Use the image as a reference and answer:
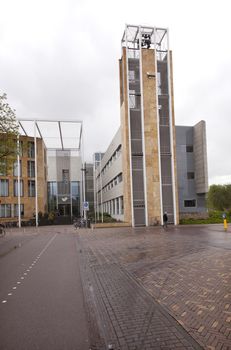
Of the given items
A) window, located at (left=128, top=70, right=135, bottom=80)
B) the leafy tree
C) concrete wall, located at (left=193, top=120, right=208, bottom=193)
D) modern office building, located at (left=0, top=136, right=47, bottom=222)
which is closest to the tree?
window, located at (left=128, top=70, right=135, bottom=80)

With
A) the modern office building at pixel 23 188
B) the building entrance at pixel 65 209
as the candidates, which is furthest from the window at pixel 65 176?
the modern office building at pixel 23 188

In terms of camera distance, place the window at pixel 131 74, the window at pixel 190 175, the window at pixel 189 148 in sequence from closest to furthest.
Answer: the window at pixel 131 74, the window at pixel 190 175, the window at pixel 189 148

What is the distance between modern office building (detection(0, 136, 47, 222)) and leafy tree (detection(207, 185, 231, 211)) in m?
32.1

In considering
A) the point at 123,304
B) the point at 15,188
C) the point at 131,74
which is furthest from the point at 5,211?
the point at 123,304

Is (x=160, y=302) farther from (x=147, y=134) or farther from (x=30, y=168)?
(x=30, y=168)

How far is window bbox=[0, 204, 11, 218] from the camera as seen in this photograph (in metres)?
48.8

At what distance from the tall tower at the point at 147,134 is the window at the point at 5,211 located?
860 inches

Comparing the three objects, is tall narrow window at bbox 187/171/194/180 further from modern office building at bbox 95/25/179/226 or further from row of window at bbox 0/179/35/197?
row of window at bbox 0/179/35/197

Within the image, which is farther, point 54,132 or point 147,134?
point 54,132

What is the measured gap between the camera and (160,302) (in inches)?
265

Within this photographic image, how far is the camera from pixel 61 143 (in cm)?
6234

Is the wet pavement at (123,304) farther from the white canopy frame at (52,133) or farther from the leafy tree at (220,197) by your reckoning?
the leafy tree at (220,197)

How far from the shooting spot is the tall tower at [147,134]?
35.3 metres

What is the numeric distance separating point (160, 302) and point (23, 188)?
152 feet
